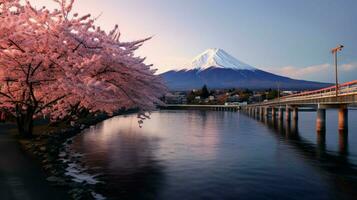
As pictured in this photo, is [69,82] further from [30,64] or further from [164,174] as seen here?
[164,174]

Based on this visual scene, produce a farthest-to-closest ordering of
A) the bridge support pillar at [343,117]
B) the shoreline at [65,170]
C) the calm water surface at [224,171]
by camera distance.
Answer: the bridge support pillar at [343,117] → the calm water surface at [224,171] → the shoreline at [65,170]

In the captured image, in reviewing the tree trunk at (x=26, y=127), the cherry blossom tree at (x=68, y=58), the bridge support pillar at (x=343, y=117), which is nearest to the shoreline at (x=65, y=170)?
the tree trunk at (x=26, y=127)

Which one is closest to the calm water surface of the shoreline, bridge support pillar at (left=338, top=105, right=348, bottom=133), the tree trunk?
the shoreline

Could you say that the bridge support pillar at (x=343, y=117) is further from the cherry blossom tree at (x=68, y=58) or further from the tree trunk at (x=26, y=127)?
the tree trunk at (x=26, y=127)

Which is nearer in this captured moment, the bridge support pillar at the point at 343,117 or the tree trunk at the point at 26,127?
the tree trunk at the point at 26,127

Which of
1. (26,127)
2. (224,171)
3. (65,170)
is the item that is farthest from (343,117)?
(65,170)

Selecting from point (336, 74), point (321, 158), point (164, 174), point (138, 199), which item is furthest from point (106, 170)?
point (336, 74)

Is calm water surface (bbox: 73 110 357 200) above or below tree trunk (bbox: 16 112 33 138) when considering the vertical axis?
below

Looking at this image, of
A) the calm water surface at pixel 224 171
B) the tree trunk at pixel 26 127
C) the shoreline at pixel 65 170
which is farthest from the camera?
the tree trunk at pixel 26 127

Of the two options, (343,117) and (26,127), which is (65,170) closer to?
(26,127)

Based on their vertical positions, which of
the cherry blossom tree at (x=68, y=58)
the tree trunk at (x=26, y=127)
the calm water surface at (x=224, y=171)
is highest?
the cherry blossom tree at (x=68, y=58)

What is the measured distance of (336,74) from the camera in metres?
46.3

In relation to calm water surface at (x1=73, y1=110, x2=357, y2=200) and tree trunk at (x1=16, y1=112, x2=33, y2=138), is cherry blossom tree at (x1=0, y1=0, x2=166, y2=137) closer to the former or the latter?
calm water surface at (x1=73, y1=110, x2=357, y2=200)

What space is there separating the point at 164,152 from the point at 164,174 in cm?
906
